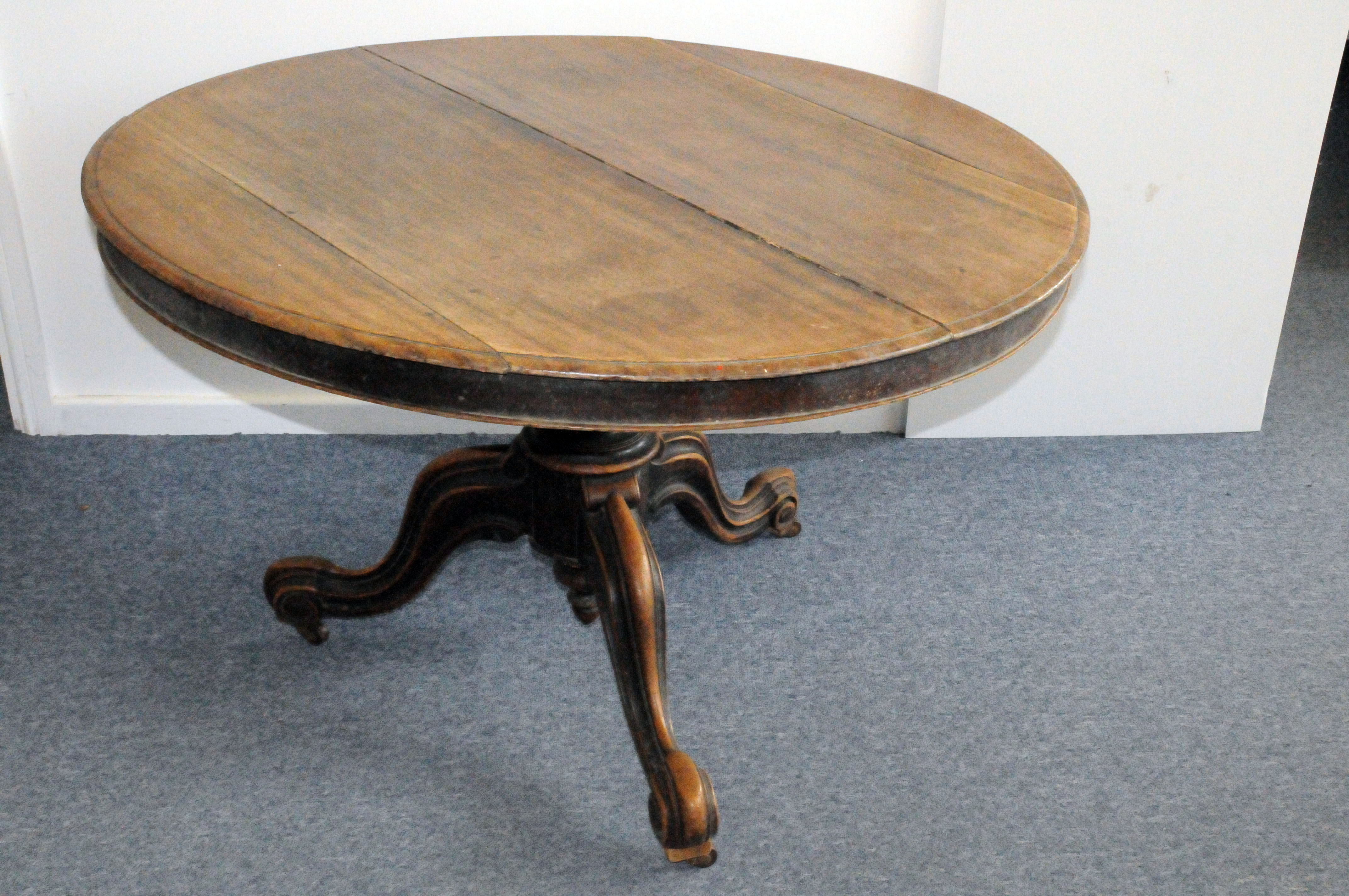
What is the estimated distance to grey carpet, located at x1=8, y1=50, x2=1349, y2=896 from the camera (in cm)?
140

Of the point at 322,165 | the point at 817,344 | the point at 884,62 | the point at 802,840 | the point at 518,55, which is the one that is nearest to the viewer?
the point at 817,344

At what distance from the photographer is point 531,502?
1522 mm

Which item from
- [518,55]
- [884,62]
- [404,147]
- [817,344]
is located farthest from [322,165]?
[884,62]

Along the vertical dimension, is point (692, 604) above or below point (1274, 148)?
below

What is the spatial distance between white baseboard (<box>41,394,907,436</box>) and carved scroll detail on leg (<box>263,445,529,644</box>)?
503mm

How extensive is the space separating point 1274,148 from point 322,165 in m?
1.47

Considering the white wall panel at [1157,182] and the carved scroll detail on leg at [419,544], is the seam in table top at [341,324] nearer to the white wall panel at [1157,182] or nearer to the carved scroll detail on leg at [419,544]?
the carved scroll detail on leg at [419,544]

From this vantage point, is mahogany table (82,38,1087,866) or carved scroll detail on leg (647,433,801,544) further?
carved scroll detail on leg (647,433,801,544)

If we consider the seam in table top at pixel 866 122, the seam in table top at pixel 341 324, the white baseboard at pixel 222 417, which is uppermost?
the seam in table top at pixel 866 122

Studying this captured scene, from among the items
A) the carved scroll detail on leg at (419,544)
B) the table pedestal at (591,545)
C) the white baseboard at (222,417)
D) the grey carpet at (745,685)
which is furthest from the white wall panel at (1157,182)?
the carved scroll detail on leg at (419,544)

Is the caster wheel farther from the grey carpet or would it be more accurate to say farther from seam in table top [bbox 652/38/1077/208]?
seam in table top [bbox 652/38/1077/208]

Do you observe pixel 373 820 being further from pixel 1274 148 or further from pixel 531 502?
pixel 1274 148

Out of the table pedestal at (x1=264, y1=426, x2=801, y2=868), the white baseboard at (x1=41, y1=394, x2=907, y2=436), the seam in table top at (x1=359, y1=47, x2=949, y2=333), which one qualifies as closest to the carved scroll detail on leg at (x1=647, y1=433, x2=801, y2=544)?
the table pedestal at (x1=264, y1=426, x2=801, y2=868)

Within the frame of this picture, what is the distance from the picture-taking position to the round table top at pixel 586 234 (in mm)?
979
